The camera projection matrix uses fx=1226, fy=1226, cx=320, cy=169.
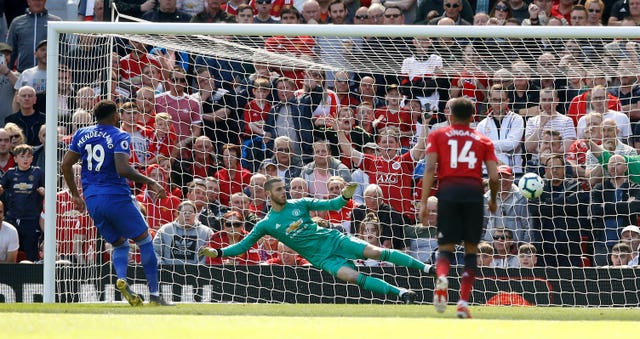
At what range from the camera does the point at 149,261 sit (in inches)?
490

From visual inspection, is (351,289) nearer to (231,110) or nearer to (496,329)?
(231,110)

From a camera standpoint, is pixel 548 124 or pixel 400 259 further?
pixel 548 124

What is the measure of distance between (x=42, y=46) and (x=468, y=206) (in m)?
9.45

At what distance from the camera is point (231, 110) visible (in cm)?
1642

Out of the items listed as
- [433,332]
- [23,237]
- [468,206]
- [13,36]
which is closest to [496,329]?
[433,332]

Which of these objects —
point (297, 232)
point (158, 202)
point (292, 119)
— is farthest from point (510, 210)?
point (158, 202)

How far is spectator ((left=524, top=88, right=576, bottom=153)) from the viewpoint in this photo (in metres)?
15.4

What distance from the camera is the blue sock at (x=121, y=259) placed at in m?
12.4

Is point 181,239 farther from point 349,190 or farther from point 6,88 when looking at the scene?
point 6,88

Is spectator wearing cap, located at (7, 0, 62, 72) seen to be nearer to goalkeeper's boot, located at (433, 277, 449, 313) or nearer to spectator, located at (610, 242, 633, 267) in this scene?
spectator, located at (610, 242, 633, 267)

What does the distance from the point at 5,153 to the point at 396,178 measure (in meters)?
5.42

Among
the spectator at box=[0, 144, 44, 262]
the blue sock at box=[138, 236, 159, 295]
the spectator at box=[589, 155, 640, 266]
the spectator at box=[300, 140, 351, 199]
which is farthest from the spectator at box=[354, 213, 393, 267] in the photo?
the spectator at box=[0, 144, 44, 262]

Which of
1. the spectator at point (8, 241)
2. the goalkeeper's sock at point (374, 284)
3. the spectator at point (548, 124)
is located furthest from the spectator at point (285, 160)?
the spectator at point (8, 241)

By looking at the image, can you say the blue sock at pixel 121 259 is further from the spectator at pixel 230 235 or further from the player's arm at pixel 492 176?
the player's arm at pixel 492 176
